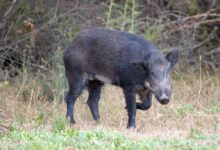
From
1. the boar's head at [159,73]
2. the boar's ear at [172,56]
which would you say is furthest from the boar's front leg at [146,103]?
the boar's ear at [172,56]

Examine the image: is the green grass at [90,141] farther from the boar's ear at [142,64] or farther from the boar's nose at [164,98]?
the boar's ear at [142,64]

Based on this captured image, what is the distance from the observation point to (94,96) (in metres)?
11.2

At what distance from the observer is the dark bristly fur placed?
33.8ft

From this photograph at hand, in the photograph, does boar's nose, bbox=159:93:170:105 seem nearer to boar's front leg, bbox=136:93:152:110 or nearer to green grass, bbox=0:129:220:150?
boar's front leg, bbox=136:93:152:110

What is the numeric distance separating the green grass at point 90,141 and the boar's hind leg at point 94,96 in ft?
7.42

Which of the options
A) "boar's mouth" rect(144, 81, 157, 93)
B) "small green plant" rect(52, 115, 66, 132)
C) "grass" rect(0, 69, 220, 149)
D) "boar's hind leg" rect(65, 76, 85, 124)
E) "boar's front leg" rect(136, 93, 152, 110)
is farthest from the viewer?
"boar's hind leg" rect(65, 76, 85, 124)

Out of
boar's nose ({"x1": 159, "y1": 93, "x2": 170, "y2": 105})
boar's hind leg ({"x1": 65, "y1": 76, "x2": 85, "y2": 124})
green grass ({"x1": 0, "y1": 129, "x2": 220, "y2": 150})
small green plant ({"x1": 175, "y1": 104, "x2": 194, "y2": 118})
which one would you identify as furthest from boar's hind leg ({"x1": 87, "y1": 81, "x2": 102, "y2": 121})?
green grass ({"x1": 0, "y1": 129, "x2": 220, "y2": 150})

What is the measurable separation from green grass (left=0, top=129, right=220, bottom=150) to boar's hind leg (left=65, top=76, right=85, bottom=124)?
204cm

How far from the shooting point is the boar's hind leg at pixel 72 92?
10.8 metres

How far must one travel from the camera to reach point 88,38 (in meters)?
11.0

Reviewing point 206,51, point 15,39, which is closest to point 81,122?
point 15,39

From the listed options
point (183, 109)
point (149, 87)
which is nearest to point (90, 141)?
point (149, 87)

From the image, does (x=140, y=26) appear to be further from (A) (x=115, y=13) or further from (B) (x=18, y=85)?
(B) (x=18, y=85)

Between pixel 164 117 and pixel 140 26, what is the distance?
4376 mm
